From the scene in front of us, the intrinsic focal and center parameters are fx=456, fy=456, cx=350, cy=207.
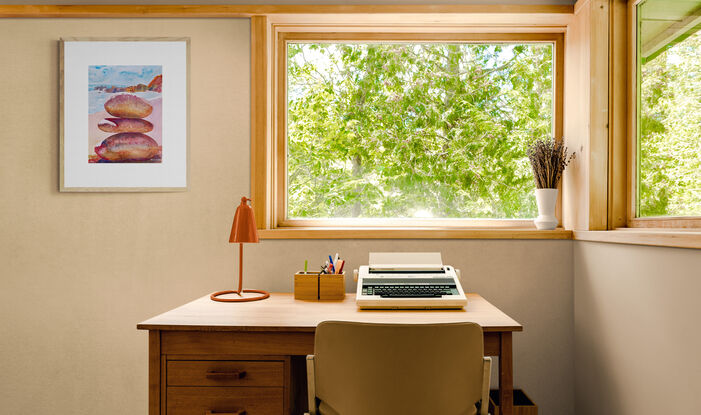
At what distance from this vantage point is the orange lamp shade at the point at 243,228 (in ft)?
6.25

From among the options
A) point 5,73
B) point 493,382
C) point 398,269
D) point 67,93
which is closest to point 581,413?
point 493,382

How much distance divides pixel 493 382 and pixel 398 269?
78cm

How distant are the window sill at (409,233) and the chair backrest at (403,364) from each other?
996 mm

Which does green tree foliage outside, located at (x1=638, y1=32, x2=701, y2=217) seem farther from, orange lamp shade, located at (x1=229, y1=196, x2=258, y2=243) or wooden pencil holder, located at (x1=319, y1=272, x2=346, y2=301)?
orange lamp shade, located at (x1=229, y1=196, x2=258, y2=243)

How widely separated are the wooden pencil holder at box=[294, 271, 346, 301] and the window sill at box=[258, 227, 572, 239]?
0.94 ft

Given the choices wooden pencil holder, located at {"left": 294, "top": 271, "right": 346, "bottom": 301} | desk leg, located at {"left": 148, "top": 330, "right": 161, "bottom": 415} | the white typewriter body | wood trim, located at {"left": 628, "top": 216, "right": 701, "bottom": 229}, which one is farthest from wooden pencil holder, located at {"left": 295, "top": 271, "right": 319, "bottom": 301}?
wood trim, located at {"left": 628, "top": 216, "right": 701, "bottom": 229}

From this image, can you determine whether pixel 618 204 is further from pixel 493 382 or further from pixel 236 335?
pixel 236 335

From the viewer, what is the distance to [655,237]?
4.91ft

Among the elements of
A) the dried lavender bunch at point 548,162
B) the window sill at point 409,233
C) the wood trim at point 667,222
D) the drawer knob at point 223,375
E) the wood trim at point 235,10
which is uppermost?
the wood trim at point 235,10

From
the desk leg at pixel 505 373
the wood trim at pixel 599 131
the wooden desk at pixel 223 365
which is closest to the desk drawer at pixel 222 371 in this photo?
the wooden desk at pixel 223 365

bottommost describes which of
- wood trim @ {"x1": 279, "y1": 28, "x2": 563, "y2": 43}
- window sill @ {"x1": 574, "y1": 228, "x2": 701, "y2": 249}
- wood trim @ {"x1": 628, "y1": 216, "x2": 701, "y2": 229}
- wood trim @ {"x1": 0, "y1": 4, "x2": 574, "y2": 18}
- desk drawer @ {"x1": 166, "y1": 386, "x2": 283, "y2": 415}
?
desk drawer @ {"x1": 166, "y1": 386, "x2": 283, "y2": 415}

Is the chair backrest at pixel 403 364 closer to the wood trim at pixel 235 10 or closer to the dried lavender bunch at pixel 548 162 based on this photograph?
the dried lavender bunch at pixel 548 162

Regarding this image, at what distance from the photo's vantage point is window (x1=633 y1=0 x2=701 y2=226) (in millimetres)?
1568

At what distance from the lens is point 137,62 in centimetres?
226
